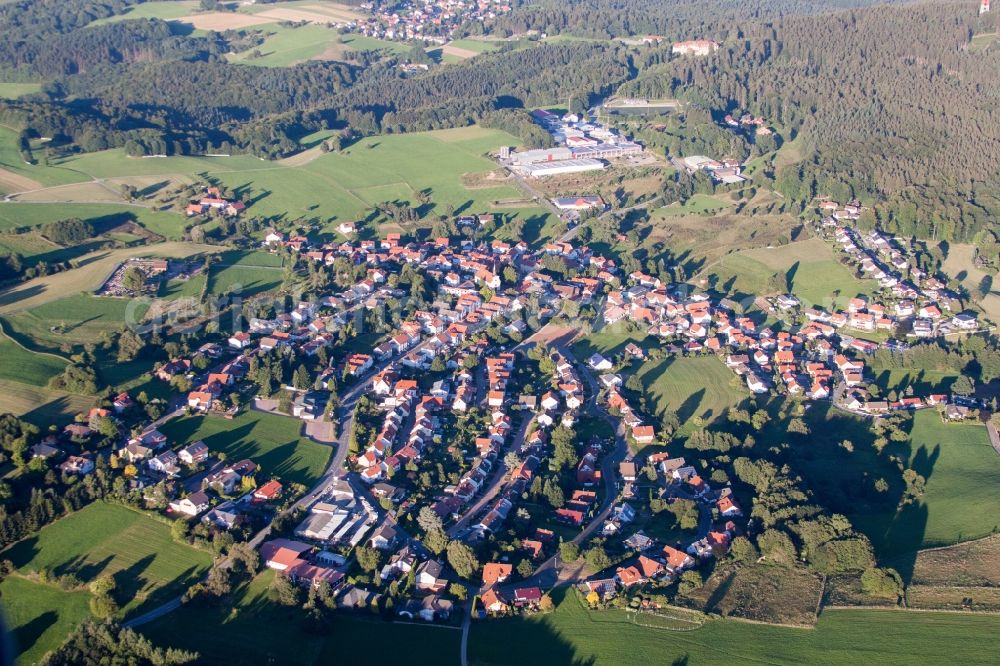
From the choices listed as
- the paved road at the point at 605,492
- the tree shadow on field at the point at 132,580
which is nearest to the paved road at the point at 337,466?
the tree shadow on field at the point at 132,580

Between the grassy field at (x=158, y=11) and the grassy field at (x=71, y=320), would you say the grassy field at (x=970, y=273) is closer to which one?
the grassy field at (x=71, y=320)

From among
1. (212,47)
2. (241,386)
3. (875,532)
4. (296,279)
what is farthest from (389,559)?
(212,47)

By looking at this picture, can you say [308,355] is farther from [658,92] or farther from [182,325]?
[658,92]

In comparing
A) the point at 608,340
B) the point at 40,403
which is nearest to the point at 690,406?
the point at 608,340

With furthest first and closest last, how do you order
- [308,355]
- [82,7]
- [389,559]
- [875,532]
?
[82,7] → [308,355] → [875,532] → [389,559]

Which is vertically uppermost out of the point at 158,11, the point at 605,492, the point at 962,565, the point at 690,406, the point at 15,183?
the point at 158,11

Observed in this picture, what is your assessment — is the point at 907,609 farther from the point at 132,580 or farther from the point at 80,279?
the point at 80,279
